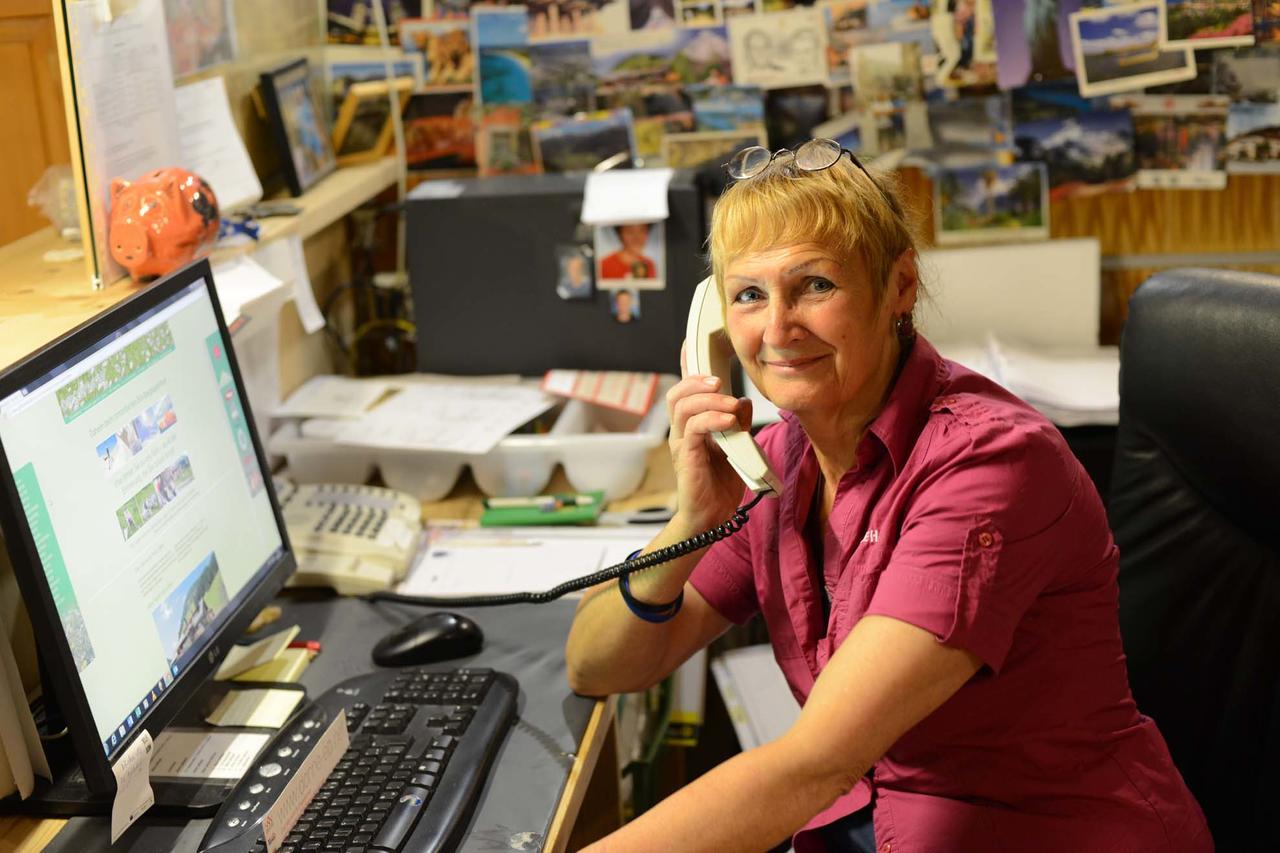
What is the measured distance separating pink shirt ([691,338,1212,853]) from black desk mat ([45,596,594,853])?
11.6 inches

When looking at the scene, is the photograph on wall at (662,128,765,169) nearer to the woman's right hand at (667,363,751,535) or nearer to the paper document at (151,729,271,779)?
the woman's right hand at (667,363,751,535)

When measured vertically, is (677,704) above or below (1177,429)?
below

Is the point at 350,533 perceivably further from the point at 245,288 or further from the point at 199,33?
the point at 199,33

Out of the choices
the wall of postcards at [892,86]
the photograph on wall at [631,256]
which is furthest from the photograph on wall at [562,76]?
the photograph on wall at [631,256]

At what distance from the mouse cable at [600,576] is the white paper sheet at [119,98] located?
0.54 meters

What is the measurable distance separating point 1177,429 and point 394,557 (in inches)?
38.2

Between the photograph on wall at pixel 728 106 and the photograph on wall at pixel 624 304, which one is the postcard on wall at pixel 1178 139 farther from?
the photograph on wall at pixel 624 304

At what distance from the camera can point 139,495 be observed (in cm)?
124

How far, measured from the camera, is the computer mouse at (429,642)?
4.96ft

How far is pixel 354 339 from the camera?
2525 millimetres

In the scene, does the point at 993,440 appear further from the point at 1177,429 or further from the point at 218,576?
the point at 218,576

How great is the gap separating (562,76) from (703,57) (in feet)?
0.87

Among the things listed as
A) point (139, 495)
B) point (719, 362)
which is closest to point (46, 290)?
point (139, 495)

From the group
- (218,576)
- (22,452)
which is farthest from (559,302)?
(22,452)
